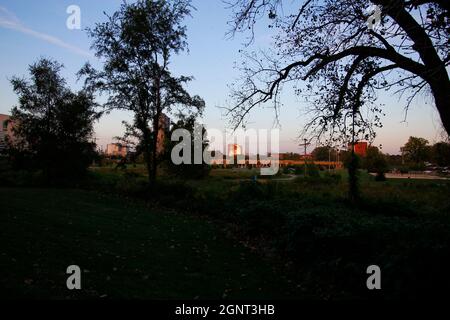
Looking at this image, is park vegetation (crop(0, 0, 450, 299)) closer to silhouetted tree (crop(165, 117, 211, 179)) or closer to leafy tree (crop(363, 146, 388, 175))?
silhouetted tree (crop(165, 117, 211, 179))

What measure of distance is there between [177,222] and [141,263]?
5971 millimetres

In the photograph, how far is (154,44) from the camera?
19734 millimetres

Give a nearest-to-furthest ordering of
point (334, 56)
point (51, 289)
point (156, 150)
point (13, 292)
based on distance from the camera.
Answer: point (13, 292), point (51, 289), point (334, 56), point (156, 150)

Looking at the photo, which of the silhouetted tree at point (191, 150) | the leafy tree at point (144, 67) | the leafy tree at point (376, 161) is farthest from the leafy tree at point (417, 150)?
the leafy tree at point (144, 67)

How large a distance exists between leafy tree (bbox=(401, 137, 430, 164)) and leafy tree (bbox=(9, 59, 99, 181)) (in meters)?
94.6

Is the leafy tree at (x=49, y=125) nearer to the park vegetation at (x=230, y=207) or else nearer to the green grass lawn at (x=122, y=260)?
the park vegetation at (x=230, y=207)

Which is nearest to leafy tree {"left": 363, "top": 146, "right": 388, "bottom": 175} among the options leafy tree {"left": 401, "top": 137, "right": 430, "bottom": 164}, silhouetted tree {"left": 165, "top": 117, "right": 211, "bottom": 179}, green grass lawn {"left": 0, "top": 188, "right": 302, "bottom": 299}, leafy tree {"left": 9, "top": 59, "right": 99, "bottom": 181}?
silhouetted tree {"left": 165, "top": 117, "right": 211, "bottom": 179}

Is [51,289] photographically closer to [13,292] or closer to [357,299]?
[13,292]

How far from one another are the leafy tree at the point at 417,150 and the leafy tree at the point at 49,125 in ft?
310

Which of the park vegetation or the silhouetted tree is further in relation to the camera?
the silhouetted tree

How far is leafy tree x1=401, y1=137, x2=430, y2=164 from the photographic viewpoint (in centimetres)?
9412

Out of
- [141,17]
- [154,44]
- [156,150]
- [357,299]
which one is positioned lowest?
[357,299]

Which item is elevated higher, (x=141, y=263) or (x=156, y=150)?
(x=156, y=150)
